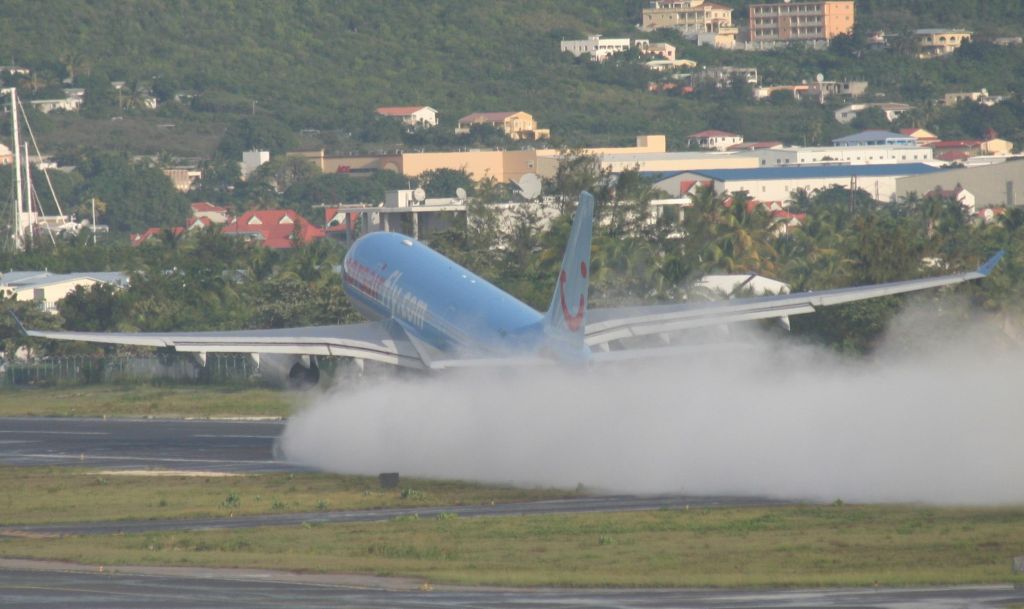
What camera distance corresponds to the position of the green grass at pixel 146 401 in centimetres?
8731

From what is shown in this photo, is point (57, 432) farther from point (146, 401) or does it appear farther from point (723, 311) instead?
point (723, 311)

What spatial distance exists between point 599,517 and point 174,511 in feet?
40.8

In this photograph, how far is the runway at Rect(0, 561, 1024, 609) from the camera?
33.8 m

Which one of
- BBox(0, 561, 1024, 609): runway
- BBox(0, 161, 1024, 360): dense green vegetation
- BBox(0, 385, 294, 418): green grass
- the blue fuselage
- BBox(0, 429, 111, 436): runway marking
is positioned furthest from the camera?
BBox(0, 161, 1024, 360): dense green vegetation

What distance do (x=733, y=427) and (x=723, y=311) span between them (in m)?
8.07

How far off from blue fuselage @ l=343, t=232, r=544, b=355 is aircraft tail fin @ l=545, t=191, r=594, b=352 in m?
1.08

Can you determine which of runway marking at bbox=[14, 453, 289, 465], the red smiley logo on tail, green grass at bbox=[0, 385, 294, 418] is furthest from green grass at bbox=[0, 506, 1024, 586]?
green grass at bbox=[0, 385, 294, 418]

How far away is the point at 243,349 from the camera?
63125 mm

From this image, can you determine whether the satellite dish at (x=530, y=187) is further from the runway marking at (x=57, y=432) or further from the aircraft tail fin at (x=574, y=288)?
the aircraft tail fin at (x=574, y=288)

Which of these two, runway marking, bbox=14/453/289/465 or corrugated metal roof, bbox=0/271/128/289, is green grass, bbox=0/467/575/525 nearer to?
runway marking, bbox=14/453/289/465

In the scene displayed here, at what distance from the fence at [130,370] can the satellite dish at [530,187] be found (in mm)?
40371

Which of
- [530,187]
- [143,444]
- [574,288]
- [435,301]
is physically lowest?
[143,444]

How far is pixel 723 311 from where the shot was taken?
6103 centimetres

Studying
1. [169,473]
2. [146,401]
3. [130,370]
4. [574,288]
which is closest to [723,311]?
[574,288]
